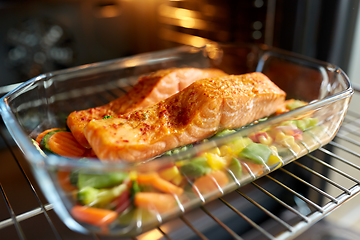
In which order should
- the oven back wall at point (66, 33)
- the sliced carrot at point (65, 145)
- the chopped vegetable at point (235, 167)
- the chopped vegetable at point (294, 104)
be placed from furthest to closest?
the oven back wall at point (66, 33) → the chopped vegetable at point (294, 104) → the sliced carrot at point (65, 145) → the chopped vegetable at point (235, 167)

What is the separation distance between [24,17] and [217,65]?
100cm

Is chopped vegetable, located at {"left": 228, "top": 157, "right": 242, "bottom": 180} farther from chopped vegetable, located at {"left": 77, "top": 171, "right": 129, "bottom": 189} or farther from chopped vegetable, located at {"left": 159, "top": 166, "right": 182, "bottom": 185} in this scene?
chopped vegetable, located at {"left": 77, "top": 171, "right": 129, "bottom": 189}

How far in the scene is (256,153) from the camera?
0.91 m

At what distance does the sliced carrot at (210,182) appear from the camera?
83 cm

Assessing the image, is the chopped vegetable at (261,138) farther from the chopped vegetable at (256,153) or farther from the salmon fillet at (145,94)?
the salmon fillet at (145,94)

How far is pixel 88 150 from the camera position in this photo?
110cm

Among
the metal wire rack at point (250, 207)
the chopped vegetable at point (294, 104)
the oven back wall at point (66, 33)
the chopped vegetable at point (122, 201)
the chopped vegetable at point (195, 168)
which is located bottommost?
the metal wire rack at point (250, 207)

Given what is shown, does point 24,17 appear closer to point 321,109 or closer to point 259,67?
point 259,67

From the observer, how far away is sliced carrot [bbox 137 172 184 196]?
71 centimetres

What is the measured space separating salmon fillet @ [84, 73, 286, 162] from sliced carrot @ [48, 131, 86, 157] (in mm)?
157

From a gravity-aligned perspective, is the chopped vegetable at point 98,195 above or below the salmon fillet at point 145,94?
below

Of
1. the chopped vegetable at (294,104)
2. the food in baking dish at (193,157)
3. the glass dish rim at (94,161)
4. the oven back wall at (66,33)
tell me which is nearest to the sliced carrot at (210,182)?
the food in baking dish at (193,157)

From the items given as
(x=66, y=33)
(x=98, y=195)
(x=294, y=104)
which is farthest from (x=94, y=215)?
(x=66, y=33)

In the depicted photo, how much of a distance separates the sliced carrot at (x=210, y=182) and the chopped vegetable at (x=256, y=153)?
0.28 feet
